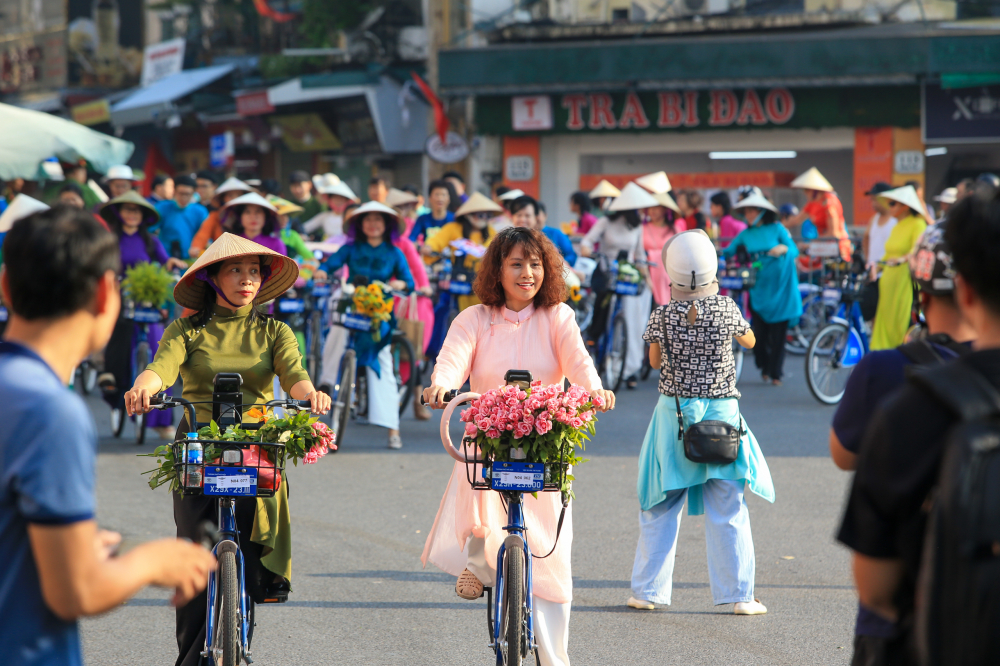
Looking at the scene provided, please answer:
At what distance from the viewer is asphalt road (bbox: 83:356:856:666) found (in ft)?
17.2

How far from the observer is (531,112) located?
80.0ft

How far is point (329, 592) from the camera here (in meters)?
6.12

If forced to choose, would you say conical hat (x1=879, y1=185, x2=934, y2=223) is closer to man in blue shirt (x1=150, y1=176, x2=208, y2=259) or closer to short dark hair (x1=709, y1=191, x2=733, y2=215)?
short dark hair (x1=709, y1=191, x2=733, y2=215)

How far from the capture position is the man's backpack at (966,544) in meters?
1.93

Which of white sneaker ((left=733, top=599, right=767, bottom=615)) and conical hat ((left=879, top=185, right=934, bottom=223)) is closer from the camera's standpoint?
white sneaker ((left=733, top=599, right=767, bottom=615))

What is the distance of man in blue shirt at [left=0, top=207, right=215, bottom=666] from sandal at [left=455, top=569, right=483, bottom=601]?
2488 millimetres

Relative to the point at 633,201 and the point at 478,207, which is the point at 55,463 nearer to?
the point at 478,207

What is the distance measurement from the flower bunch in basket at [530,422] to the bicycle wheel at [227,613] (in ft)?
3.20

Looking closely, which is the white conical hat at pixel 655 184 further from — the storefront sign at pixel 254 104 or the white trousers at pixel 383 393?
the storefront sign at pixel 254 104

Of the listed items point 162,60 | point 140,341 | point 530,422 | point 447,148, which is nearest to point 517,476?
point 530,422

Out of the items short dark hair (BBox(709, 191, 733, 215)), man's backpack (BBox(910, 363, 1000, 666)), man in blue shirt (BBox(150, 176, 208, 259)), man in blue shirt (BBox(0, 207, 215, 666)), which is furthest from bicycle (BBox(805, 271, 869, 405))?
man in blue shirt (BBox(0, 207, 215, 666))

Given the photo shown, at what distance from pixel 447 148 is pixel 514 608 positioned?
67.8ft

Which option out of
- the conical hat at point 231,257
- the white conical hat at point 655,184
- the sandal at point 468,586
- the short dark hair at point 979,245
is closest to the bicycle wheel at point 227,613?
the sandal at point 468,586

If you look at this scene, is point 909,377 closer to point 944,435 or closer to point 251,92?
point 944,435
